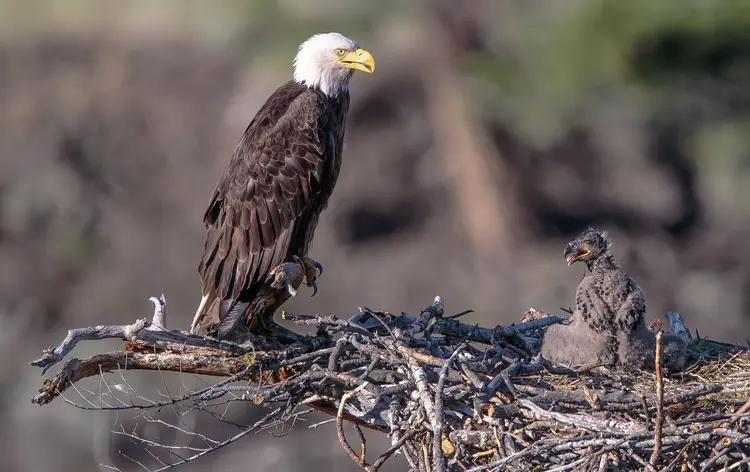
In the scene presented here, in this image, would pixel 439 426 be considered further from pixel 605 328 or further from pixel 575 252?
pixel 575 252

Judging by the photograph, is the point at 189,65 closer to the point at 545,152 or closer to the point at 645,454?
the point at 545,152

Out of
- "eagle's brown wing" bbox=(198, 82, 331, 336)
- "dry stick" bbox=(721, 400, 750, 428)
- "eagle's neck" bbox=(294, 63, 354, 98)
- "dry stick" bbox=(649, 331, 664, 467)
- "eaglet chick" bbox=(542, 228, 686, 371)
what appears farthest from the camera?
"eagle's neck" bbox=(294, 63, 354, 98)

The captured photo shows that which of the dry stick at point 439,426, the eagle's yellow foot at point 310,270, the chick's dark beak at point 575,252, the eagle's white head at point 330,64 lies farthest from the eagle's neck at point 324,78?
the dry stick at point 439,426

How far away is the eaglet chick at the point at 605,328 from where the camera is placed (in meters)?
5.84

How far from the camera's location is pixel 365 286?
15031 mm

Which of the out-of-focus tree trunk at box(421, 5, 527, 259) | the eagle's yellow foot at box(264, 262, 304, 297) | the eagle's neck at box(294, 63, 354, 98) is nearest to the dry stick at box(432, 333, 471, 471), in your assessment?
the eagle's yellow foot at box(264, 262, 304, 297)

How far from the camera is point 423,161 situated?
53.3 feet

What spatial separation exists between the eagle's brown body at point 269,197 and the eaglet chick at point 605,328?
60.8 inches

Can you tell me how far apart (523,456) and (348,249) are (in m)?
10.5

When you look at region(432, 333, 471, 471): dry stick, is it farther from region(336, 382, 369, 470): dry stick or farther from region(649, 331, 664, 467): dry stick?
region(649, 331, 664, 467): dry stick

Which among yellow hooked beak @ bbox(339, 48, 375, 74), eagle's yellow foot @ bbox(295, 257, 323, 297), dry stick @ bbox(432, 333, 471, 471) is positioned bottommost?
dry stick @ bbox(432, 333, 471, 471)

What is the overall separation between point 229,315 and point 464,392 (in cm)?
158

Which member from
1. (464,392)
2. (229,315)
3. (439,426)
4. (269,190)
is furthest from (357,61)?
(439,426)

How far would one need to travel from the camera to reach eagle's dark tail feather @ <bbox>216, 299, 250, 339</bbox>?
624 centimetres
